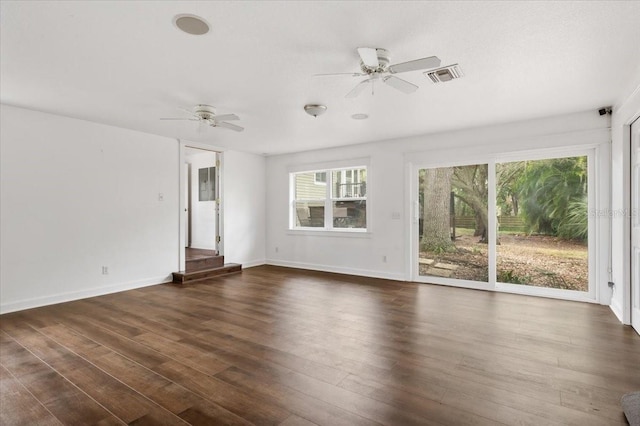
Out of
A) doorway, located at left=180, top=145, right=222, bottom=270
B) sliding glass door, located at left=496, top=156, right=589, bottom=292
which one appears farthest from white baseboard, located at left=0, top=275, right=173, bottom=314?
sliding glass door, located at left=496, top=156, right=589, bottom=292

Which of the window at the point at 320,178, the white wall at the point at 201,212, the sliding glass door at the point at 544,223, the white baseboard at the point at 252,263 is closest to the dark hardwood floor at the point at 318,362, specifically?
the sliding glass door at the point at 544,223

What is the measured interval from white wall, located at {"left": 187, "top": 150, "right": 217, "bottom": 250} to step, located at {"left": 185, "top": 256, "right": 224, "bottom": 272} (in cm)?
163

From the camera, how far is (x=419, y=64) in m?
2.43

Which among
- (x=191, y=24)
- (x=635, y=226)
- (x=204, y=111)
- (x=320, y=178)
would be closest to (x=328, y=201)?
(x=320, y=178)

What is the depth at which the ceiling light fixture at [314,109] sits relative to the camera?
12.7ft

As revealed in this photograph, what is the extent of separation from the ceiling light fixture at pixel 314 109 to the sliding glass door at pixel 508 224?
243cm

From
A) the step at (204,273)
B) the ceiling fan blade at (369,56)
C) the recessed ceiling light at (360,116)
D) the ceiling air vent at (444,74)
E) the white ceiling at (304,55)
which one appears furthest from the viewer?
the step at (204,273)

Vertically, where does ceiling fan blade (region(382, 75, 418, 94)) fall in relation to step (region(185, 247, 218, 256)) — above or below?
above

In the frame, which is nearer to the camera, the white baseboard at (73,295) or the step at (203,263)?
the white baseboard at (73,295)

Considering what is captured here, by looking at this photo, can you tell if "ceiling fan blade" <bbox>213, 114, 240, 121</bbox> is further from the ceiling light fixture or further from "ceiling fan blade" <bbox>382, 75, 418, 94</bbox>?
"ceiling fan blade" <bbox>382, 75, 418, 94</bbox>

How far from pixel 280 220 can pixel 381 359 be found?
4.97m

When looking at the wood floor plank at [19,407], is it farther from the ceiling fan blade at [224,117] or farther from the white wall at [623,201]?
the white wall at [623,201]

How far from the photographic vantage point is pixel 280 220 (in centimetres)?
731

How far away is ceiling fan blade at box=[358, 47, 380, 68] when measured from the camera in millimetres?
2273
